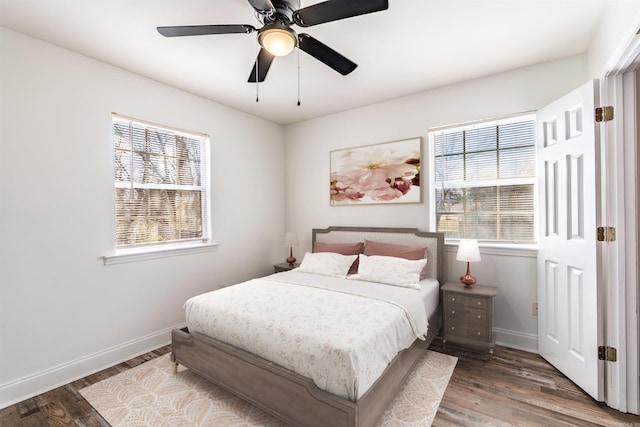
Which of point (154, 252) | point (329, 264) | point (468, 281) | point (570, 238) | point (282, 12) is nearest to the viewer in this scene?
point (282, 12)

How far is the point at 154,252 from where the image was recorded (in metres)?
2.95

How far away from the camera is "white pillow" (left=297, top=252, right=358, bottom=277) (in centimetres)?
328

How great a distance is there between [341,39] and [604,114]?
6.43ft

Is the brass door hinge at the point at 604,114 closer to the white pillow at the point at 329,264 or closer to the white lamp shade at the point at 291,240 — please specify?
the white pillow at the point at 329,264

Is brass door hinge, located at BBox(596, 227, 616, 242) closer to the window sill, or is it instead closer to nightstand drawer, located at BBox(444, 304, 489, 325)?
nightstand drawer, located at BBox(444, 304, 489, 325)

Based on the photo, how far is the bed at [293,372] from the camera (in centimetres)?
154

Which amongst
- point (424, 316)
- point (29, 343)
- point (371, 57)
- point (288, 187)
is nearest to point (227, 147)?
point (288, 187)

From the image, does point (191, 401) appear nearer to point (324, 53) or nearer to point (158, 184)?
point (158, 184)

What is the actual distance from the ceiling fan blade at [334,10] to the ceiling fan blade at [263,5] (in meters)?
0.16

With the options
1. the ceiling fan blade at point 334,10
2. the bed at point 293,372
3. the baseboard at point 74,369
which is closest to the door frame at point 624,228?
the bed at point 293,372

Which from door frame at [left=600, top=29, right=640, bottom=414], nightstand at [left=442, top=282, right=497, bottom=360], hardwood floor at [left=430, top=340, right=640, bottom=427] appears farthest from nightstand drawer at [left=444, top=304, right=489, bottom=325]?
door frame at [left=600, top=29, right=640, bottom=414]

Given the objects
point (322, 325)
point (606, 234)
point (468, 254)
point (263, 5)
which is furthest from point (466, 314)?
point (263, 5)

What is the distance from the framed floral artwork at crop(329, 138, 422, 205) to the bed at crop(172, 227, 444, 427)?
1.16m

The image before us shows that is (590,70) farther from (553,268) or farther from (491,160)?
(553,268)
